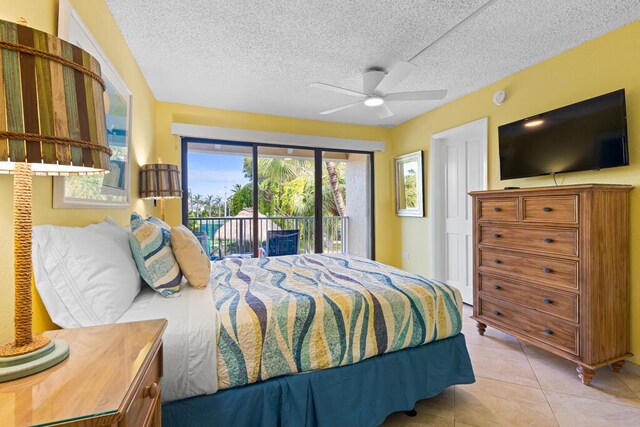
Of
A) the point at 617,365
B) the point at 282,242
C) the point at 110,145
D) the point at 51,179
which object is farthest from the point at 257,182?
the point at 617,365

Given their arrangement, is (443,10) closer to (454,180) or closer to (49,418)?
(454,180)

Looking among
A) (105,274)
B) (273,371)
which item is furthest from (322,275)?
(105,274)

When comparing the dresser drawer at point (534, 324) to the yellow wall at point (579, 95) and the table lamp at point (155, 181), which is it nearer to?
the yellow wall at point (579, 95)

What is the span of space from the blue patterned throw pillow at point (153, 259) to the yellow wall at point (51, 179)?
0.31 metres

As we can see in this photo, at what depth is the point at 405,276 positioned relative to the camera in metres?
2.05

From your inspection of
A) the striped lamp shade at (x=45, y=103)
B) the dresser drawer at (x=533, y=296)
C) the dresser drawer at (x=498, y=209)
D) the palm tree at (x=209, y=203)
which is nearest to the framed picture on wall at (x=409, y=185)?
the dresser drawer at (x=498, y=209)

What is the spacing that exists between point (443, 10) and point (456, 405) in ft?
8.27

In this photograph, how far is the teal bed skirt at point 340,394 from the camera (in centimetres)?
129

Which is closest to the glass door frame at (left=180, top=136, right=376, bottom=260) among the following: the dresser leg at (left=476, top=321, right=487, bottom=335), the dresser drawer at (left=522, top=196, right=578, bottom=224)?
the dresser leg at (left=476, top=321, right=487, bottom=335)

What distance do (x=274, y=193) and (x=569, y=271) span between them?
11.3 ft

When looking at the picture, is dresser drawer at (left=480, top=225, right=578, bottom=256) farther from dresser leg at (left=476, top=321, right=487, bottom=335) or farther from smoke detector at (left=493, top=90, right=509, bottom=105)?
smoke detector at (left=493, top=90, right=509, bottom=105)

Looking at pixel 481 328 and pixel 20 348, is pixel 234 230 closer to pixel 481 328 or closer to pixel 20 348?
pixel 481 328

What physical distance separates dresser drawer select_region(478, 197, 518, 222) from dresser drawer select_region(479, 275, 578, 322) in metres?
0.53

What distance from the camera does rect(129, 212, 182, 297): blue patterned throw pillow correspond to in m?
1.56
